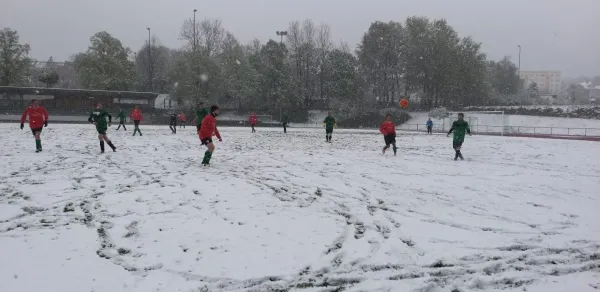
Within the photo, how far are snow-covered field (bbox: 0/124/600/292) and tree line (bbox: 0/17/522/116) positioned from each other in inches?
1777

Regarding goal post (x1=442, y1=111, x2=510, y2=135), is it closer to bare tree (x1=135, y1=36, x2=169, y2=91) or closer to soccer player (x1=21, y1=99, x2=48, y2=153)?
soccer player (x1=21, y1=99, x2=48, y2=153)

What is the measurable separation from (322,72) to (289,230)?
58.2 metres

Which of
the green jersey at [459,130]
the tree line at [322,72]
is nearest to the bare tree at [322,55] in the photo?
the tree line at [322,72]

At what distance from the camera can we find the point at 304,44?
206ft

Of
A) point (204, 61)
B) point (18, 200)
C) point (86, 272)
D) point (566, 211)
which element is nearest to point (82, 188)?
point (18, 200)

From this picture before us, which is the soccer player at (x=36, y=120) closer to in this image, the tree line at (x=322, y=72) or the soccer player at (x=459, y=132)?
the soccer player at (x=459, y=132)

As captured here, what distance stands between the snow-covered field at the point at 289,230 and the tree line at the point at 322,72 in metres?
45.1

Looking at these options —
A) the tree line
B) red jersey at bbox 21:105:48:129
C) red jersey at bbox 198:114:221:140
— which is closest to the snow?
the tree line

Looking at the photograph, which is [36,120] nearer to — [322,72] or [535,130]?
[535,130]

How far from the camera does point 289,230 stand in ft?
18.7

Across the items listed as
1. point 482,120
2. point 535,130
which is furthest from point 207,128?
point 482,120

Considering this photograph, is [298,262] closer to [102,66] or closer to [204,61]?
[204,61]

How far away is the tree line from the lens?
5481 cm

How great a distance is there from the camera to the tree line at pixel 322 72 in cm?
5481
